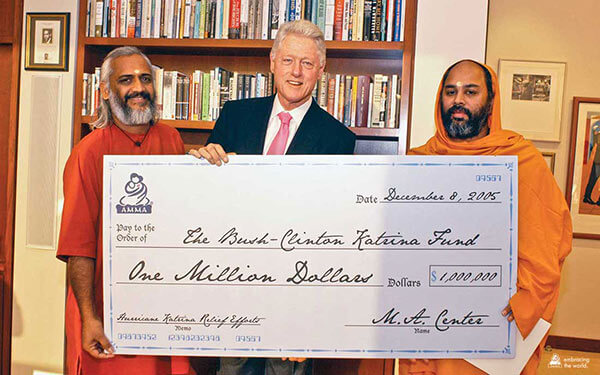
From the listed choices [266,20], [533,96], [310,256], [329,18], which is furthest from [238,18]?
[533,96]

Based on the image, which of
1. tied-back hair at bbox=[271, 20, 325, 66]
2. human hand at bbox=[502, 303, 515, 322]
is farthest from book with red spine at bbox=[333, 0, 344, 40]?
human hand at bbox=[502, 303, 515, 322]

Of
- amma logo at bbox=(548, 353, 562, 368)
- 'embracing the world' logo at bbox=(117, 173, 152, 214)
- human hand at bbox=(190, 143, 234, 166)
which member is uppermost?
human hand at bbox=(190, 143, 234, 166)

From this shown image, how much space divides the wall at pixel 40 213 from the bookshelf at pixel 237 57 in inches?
3.5

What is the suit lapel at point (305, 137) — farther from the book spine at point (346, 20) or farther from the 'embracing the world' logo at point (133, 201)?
the book spine at point (346, 20)

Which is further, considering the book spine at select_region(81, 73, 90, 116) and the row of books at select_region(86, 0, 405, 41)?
the book spine at select_region(81, 73, 90, 116)

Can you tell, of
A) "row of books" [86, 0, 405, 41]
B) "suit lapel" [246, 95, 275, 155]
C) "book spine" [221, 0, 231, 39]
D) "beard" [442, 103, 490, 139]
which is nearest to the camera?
"beard" [442, 103, 490, 139]

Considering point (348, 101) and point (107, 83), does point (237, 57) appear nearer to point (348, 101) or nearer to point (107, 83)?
point (348, 101)

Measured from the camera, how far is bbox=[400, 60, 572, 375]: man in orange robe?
1497 mm

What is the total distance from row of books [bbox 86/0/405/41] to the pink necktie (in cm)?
97

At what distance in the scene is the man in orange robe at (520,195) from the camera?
150 centimetres

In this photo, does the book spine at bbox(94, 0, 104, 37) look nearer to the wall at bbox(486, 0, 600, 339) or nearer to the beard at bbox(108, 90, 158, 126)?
the beard at bbox(108, 90, 158, 126)

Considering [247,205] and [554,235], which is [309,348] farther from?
[554,235]

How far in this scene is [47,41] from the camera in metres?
2.87

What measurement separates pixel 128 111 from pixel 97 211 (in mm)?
394
